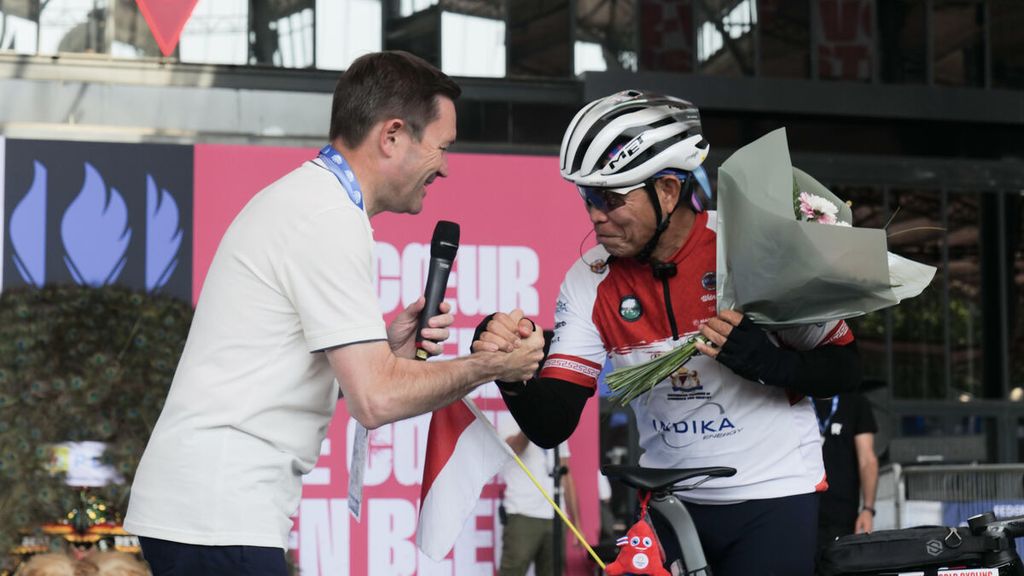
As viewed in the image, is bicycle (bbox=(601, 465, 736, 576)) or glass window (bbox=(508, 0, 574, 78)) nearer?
bicycle (bbox=(601, 465, 736, 576))

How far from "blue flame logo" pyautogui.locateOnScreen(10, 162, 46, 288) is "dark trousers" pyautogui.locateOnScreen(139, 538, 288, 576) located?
18.9ft

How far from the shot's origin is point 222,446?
273cm

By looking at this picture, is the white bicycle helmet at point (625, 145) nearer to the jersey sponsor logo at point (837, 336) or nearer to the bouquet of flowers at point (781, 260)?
the bouquet of flowers at point (781, 260)

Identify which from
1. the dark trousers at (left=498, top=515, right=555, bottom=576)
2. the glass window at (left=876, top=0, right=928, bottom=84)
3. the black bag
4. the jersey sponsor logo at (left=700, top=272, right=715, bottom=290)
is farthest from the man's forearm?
the glass window at (left=876, top=0, right=928, bottom=84)

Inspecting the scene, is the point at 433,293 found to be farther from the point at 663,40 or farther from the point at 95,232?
the point at 663,40

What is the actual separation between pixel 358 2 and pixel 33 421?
406 cm

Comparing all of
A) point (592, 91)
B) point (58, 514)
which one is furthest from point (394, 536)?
point (592, 91)

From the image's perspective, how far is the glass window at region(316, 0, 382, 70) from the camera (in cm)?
980

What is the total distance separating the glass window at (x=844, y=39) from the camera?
10430 mm

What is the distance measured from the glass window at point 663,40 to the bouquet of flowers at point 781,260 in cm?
677

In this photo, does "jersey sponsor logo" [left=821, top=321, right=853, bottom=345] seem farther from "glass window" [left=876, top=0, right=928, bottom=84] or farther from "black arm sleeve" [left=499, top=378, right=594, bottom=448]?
"glass window" [left=876, top=0, right=928, bottom=84]

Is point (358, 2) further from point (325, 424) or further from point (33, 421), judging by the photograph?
point (325, 424)

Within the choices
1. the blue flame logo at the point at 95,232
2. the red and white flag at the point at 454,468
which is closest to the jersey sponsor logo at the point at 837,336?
the red and white flag at the point at 454,468

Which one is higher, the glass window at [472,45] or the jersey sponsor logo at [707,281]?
the glass window at [472,45]
